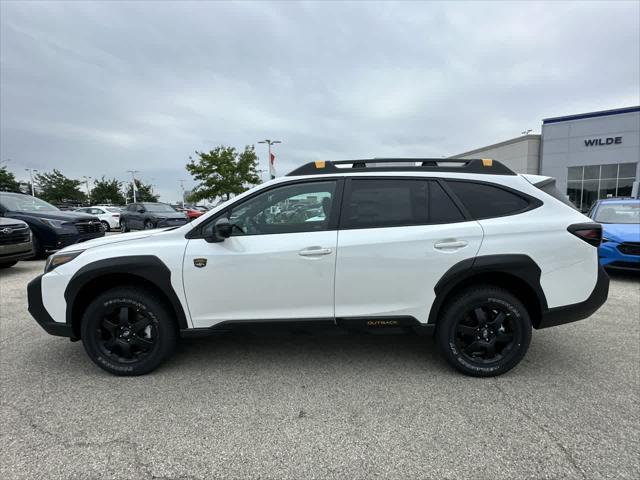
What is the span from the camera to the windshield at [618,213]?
7.02 metres

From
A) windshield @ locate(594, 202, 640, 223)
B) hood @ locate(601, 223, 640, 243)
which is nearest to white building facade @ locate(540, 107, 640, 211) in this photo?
windshield @ locate(594, 202, 640, 223)

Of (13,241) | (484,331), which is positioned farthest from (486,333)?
(13,241)

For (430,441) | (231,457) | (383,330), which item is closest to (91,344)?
(231,457)

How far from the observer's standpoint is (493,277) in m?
2.94

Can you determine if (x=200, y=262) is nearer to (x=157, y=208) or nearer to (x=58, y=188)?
(x=157, y=208)

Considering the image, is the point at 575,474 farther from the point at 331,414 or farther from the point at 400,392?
the point at 331,414

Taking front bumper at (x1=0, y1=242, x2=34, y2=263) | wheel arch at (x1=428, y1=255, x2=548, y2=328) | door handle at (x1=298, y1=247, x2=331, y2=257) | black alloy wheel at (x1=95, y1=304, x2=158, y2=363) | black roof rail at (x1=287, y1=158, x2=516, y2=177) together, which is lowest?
black alloy wheel at (x1=95, y1=304, x2=158, y2=363)

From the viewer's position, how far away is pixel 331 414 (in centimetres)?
248

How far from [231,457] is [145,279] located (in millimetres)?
1564

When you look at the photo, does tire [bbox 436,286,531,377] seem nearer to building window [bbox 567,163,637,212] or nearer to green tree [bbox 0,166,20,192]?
building window [bbox 567,163,637,212]

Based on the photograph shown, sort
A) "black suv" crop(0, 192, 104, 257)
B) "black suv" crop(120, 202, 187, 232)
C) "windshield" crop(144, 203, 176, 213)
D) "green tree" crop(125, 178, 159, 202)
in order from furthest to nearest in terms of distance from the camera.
Result: "green tree" crop(125, 178, 159, 202), "windshield" crop(144, 203, 176, 213), "black suv" crop(120, 202, 187, 232), "black suv" crop(0, 192, 104, 257)

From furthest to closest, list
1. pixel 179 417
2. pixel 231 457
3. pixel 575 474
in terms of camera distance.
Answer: pixel 179 417 → pixel 231 457 → pixel 575 474

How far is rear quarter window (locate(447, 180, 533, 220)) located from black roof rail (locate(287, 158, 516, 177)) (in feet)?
0.49

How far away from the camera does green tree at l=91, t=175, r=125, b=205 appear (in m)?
70.3
